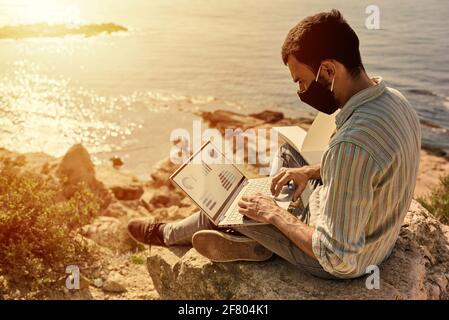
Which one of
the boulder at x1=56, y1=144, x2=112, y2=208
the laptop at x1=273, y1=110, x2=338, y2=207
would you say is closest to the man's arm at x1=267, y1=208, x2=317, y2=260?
the laptop at x1=273, y1=110, x2=338, y2=207

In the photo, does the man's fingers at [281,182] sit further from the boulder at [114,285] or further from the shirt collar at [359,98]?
the boulder at [114,285]

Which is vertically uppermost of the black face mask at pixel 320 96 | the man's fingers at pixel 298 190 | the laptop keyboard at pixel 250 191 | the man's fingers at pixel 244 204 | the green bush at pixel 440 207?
the black face mask at pixel 320 96

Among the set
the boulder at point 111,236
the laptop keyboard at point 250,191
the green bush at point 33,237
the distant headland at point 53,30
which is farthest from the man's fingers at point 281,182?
the distant headland at point 53,30

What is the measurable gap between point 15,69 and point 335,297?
50.5 feet

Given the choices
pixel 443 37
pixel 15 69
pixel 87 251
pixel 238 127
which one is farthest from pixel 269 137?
pixel 443 37

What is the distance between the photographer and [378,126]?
99.8 inches

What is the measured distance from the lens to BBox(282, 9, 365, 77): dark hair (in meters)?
2.59

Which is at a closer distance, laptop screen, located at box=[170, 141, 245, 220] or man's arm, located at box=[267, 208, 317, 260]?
man's arm, located at box=[267, 208, 317, 260]

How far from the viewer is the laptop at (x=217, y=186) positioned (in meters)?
3.37

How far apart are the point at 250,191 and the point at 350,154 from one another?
129 cm

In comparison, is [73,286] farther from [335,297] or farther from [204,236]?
[335,297]

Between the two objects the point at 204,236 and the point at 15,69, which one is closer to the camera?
the point at 204,236

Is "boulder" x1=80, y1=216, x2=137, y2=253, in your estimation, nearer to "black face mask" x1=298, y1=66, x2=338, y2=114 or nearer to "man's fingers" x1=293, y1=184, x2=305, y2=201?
"man's fingers" x1=293, y1=184, x2=305, y2=201

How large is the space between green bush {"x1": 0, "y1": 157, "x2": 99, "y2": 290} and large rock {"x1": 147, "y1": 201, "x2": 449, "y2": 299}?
120cm
